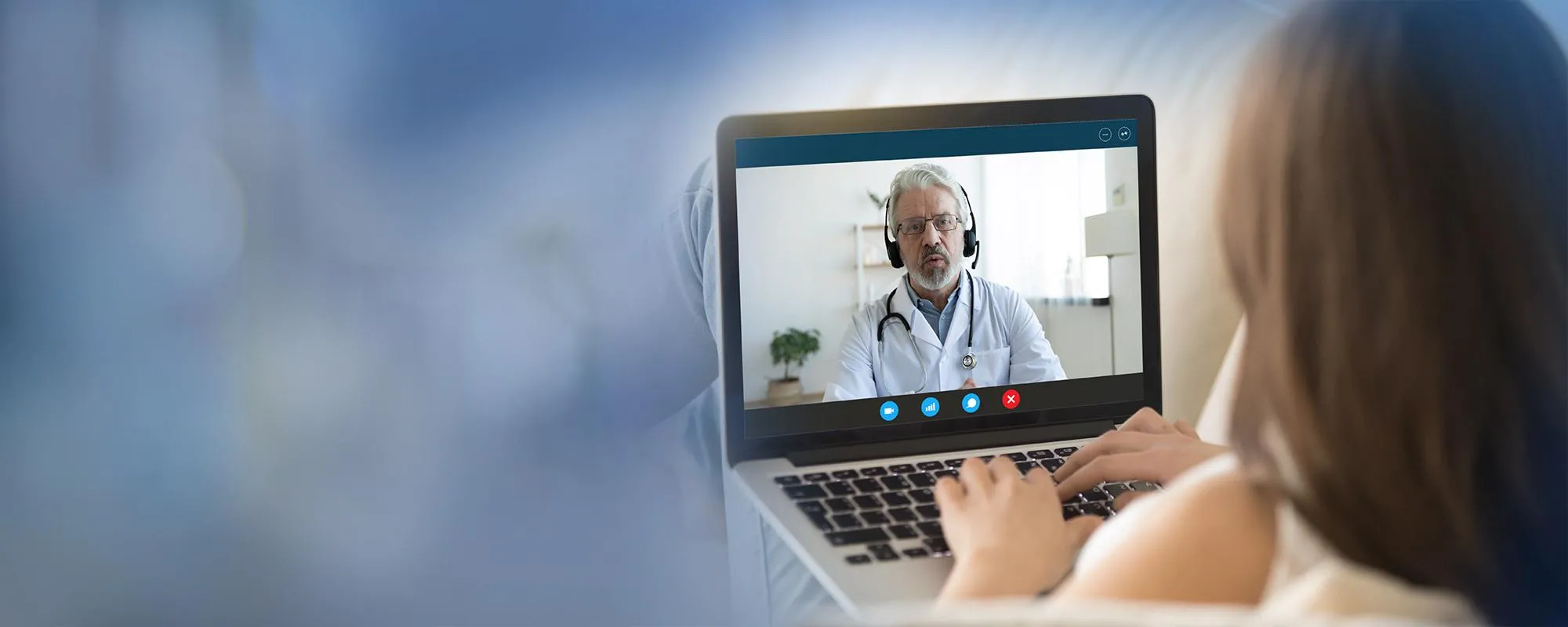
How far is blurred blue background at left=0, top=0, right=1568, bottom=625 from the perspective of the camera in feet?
3.48

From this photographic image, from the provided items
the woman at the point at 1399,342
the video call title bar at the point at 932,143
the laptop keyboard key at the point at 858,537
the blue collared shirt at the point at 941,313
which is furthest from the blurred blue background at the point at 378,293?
the woman at the point at 1399,342

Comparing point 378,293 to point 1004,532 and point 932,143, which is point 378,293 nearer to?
point 932,143

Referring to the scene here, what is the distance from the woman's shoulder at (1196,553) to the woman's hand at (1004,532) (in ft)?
0.48

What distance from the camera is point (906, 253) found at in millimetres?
1045

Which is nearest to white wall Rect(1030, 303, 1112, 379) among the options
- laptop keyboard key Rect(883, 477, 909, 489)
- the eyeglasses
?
the eyeglasses

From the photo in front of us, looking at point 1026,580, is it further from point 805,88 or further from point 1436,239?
point 805,88

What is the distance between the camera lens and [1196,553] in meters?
0.46

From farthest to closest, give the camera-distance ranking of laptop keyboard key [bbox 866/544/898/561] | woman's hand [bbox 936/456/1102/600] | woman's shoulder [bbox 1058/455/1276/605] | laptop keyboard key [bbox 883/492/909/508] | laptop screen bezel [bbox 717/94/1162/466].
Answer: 1. laptop screen bezel [bbox 717/94/1162/466]
2. laptop keyboard key [bbox 883/492/909/508]
3. laptop keyboard key [bbox 866/544/898/561]
4. woman's hand [bbox 936/456/1102/600]
5. woman's shoulder [bbox 1058/455/1276/605]

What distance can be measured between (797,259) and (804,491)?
0.22 m

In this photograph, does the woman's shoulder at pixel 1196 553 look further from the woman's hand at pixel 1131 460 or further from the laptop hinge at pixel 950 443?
the laptop hinge at pixel 950 443

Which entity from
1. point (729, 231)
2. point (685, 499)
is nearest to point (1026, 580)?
point (729, 231)

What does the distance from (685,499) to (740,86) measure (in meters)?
0.46

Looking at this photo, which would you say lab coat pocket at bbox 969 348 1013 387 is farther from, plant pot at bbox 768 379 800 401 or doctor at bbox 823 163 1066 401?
plant pot at bbox 768 379 800 401

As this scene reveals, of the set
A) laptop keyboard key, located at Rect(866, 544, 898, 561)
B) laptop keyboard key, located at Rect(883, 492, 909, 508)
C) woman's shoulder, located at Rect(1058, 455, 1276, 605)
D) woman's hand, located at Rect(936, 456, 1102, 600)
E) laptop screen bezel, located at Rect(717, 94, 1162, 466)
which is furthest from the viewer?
laptop screen bezel, located at Rect(717, 94, 1162, 466)
